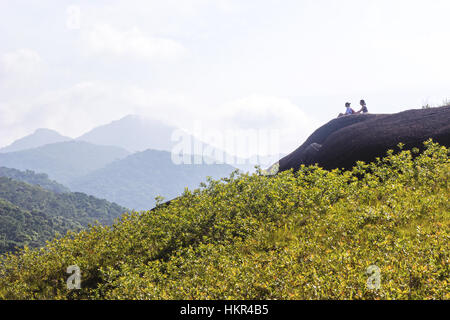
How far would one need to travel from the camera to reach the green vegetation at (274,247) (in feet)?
20.8

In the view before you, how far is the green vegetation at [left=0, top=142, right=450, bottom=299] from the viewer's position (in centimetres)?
635

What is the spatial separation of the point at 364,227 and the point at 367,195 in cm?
257

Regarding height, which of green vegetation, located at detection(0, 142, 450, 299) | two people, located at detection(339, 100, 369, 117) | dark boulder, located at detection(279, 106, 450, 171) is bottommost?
green vegetation, located at detection(0, 142, 450, 299)

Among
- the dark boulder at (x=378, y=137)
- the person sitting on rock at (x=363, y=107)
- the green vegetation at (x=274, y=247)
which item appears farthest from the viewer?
the person sitting on rock at (x=363, y=107)

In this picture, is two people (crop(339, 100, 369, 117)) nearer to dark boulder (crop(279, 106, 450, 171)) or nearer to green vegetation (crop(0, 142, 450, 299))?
dark boulder (crop(279, 106, 450, 171))

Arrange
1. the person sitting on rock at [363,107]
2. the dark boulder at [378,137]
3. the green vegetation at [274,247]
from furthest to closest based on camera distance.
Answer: the person sitting on rock at [363,107] < the dark boulder at [378,137] < the green vegetation at [274,247]

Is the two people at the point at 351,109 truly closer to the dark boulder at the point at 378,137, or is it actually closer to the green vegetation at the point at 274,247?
the dark boulder at the point at 378,137

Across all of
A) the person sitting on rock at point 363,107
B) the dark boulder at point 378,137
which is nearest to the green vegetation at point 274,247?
the dark boulder at point 378,137

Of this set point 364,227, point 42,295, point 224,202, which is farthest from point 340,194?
point 42,295

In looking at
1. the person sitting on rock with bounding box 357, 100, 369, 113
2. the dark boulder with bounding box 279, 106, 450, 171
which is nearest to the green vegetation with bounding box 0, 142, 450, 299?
the dark boulder with bounding box 279, 106, 450, 171

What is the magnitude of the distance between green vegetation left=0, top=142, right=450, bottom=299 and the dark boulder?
1277mm

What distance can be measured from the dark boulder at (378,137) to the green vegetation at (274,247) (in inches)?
50.3

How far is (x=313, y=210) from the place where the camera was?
34.9ft
